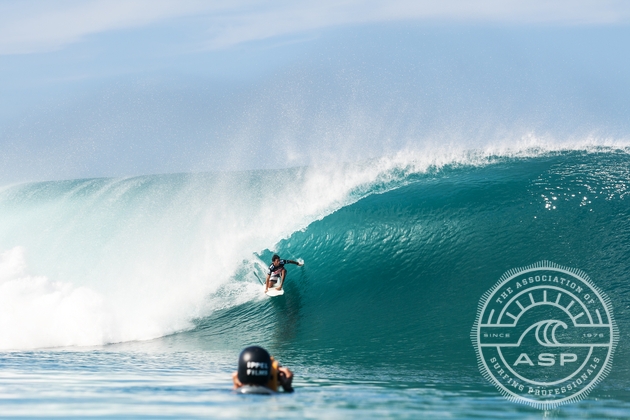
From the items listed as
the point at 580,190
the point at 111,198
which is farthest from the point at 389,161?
the point at 111,198

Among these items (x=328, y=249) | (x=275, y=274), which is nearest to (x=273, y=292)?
(x=275, y=274)

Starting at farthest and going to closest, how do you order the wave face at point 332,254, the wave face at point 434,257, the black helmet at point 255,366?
the wave face at point 332,254, the wave face at point 434,257, the black helmet at point 255,366

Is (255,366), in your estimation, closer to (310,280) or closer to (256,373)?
(256,373)

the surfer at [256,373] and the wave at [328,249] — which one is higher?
the wave at [328,249]

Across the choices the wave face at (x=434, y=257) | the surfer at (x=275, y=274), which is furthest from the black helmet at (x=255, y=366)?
the surfer at (x=275, y=274)

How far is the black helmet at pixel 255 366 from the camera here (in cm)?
627

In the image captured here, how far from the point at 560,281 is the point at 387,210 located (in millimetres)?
5223

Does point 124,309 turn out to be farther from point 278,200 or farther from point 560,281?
point 560,281

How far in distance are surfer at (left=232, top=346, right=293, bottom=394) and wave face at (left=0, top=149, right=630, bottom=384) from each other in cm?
253

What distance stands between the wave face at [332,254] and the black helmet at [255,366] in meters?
2.64

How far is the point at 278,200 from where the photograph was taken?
1753cm
